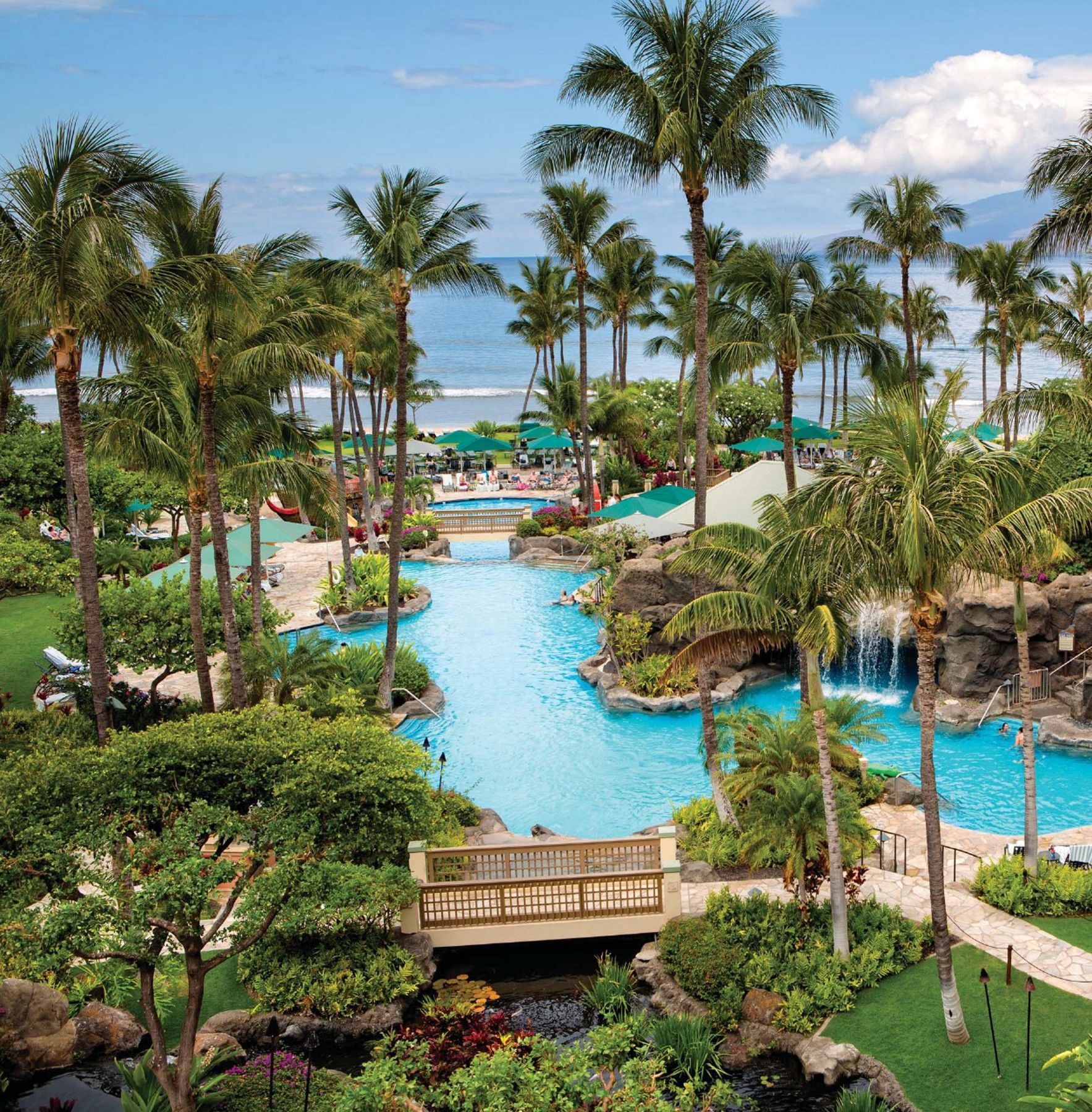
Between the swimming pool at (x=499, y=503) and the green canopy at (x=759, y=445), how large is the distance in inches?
352

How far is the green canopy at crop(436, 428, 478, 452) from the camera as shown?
54.2 metres

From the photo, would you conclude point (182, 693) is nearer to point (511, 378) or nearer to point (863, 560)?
point (863, 560)

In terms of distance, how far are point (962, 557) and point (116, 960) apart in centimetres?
1030

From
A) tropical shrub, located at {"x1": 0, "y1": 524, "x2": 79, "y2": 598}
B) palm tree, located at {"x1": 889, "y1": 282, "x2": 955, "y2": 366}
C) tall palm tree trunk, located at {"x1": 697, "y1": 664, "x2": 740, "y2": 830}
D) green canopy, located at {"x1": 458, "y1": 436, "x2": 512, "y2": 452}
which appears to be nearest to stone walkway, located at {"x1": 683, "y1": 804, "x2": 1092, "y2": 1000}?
tall palm tree trunk, located at {"x1": 697, "y1": 664, "x2": 740, "y2": 830}

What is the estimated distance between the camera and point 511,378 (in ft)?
583

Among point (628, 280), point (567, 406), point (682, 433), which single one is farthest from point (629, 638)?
point (628, 280)

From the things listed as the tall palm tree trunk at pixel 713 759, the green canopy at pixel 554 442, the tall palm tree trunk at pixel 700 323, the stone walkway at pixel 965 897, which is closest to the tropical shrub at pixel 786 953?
the stone walkway at pixel 965 897

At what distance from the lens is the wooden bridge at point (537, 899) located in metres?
15.9

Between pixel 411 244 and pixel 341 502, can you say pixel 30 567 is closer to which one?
pixel 411 244

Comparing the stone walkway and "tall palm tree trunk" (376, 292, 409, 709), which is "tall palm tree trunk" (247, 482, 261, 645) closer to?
"tall palm tree trunk" (376, 292, 409, 709)

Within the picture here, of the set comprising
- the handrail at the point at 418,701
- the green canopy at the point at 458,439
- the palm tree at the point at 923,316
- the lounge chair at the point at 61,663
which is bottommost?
the handrail at the point at 418,701

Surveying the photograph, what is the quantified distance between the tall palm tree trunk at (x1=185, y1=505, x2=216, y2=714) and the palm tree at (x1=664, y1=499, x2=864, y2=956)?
9.79 metres

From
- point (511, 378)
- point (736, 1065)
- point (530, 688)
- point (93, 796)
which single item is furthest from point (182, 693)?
point (511, 378)

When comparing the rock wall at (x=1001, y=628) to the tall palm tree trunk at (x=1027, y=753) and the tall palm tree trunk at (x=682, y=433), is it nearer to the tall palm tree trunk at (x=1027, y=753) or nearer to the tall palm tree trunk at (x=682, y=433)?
the tall palm tree trunk at (x=1027, y=753)
